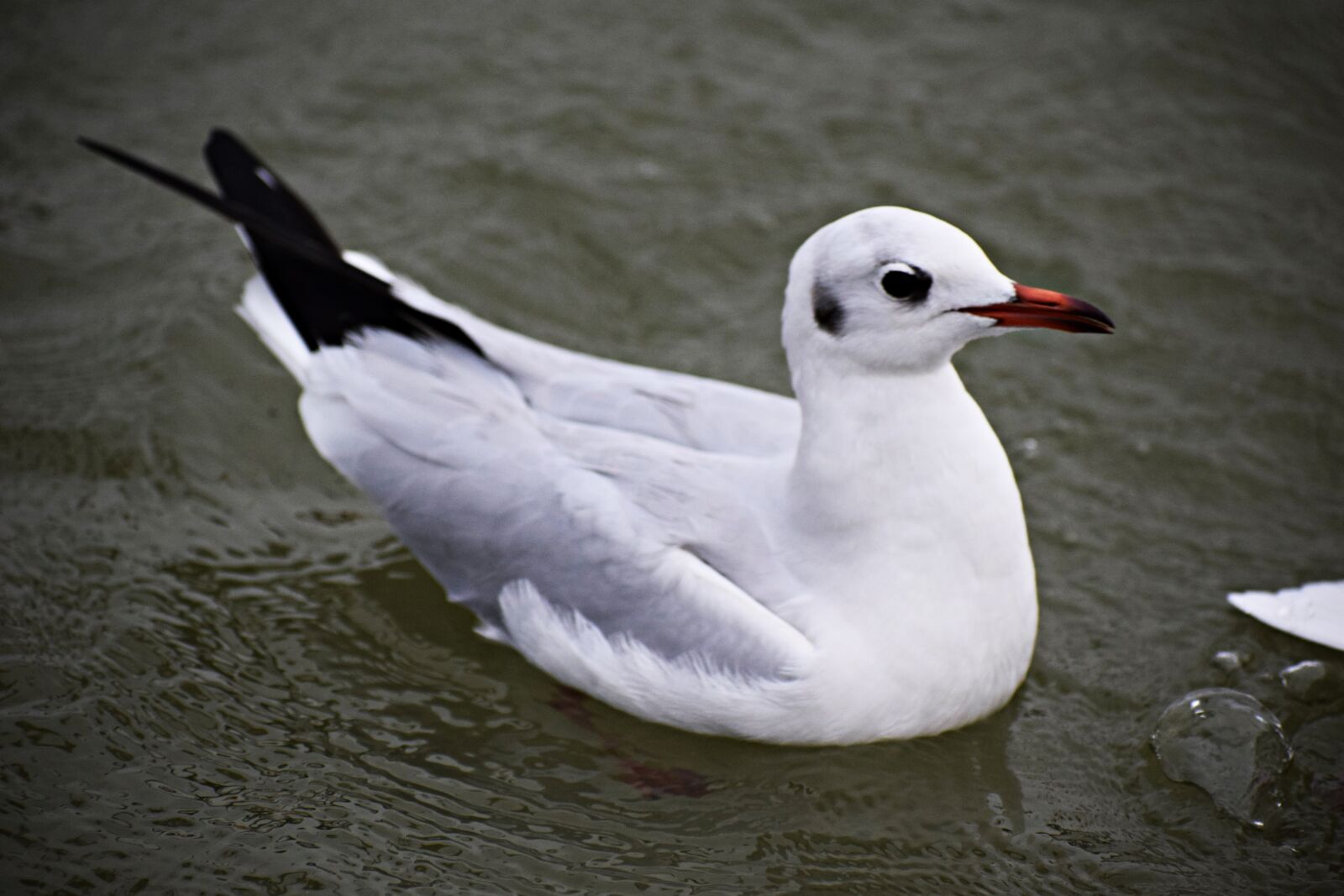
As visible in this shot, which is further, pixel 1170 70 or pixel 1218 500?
pixel 1170 70

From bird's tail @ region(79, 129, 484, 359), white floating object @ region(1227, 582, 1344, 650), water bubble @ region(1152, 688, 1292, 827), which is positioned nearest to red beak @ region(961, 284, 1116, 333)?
water bubble @ region(1152, 688, 1292, 827)

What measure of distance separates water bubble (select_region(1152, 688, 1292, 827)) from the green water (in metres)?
0.07

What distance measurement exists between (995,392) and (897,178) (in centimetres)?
138

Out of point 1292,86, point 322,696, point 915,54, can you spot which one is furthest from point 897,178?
point 322,696

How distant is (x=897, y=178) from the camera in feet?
20.4

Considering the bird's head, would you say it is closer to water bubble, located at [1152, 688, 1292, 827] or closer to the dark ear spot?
the dark ear spot

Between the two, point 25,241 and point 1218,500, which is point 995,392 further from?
point 25,241

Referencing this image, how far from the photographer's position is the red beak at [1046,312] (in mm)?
3330

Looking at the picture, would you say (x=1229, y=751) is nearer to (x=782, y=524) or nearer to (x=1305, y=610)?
(x=1305, y=610)

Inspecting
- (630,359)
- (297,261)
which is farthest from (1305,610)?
(297,261)

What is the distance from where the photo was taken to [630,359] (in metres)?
5.50

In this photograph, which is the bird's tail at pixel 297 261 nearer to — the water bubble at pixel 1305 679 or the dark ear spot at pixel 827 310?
the dark ear spot at pixel 827 310

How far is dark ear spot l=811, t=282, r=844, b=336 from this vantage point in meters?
3.47

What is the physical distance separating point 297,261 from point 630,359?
1.48 m
